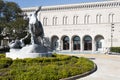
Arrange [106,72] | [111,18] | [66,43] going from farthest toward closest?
[66,43] → [111,18] → [106,72]

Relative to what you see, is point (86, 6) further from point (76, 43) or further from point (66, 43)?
point (66, 43)

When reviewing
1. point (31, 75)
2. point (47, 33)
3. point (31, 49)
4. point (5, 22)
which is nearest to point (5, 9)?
point (5, 22)

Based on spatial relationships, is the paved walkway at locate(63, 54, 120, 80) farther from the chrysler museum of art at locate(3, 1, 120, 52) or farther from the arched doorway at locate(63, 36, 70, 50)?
the arched doorway at locate(63, 36, 70, 50)

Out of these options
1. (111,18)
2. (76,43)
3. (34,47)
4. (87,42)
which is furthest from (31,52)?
(76,43)

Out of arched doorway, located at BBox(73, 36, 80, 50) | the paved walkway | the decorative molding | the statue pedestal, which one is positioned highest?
the decorative molding

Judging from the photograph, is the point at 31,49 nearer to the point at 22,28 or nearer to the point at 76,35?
the point at 22,28

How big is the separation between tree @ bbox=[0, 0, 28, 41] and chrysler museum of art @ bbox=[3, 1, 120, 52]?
13.6 m

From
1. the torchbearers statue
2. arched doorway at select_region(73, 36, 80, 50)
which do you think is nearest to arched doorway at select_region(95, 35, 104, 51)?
Result: arched doorway at select_region(73, 36, 80, 50)

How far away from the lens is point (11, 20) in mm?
51875

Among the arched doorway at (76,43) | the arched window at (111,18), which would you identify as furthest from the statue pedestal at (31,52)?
the arched doorway at (76,43)

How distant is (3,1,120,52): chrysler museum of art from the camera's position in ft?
193

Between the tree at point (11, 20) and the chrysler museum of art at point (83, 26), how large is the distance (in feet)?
44.5

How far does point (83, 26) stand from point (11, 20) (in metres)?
17.6

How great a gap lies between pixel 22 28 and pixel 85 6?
1689 cm
